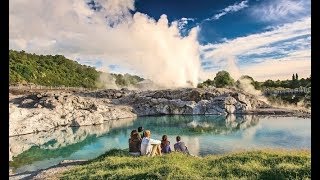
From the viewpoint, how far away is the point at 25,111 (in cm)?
2395

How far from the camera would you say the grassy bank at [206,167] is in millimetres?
7785

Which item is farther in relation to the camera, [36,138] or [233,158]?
[36,138]

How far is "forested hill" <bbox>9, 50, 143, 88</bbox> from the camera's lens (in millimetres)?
48812

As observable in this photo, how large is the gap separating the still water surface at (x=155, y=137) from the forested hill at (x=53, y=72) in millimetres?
24350

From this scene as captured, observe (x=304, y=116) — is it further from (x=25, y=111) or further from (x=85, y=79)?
(x=85, y=79)

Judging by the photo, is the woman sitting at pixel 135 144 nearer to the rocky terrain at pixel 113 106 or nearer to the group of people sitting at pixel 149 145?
the group of people sitting at pixel 149 145

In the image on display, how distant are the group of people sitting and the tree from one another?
120 ft

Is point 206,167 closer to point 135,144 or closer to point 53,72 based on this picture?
point 135,144

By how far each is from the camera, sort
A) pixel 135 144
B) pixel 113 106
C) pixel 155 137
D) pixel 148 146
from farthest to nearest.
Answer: pixel 113 106, pixel 155 137, pixel 135 144, pixel 148 146

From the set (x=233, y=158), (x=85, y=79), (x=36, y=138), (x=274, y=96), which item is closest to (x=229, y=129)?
(x=36, y=138)

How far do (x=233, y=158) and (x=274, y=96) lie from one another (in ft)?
107

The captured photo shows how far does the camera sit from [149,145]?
408 inches

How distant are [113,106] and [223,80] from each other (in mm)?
19481

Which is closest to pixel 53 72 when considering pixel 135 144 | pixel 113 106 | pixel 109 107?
pixel 113 106
